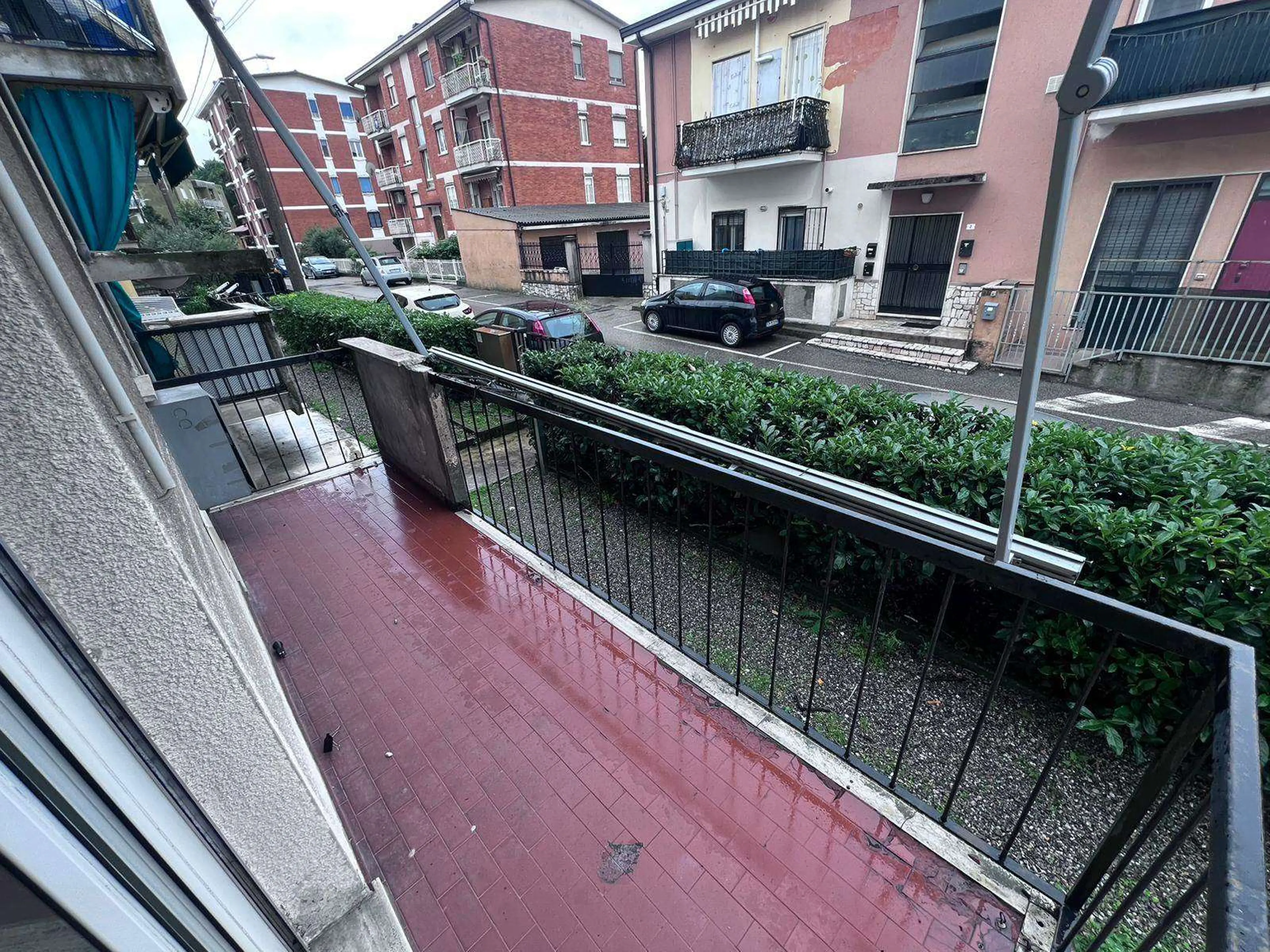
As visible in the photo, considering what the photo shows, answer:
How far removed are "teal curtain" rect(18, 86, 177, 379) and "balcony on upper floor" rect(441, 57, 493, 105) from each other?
2377 cm

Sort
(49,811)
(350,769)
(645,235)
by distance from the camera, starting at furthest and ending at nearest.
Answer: (645,235), (350,769), (49,811)

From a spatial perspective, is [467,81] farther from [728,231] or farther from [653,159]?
[728,231]

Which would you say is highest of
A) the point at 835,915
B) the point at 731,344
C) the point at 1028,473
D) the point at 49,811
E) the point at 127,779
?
the point at 49,811

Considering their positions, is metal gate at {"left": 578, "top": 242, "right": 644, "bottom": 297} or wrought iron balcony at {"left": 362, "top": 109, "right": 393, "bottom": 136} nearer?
metal gate at {"left": 578, "top": 242, "right": 644, "bottom": 297}

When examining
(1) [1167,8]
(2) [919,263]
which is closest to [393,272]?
(2) [919,263]

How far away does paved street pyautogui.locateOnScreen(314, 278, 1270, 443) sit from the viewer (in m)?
7.29

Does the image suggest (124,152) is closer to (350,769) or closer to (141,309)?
(350,769)

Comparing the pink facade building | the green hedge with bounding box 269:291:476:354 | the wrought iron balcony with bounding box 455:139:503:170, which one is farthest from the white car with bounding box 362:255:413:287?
the pink facade building

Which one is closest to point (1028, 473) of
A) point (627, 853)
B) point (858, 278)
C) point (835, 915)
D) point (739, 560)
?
point (739, 560)

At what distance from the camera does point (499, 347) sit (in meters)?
7.81

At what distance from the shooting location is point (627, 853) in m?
1.91

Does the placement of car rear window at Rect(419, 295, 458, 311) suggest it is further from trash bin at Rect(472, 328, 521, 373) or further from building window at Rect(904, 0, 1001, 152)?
building window at Rect(904, 0, 1001, 152)

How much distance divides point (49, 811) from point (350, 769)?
1855 mm

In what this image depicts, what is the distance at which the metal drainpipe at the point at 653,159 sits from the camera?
47.8ft
